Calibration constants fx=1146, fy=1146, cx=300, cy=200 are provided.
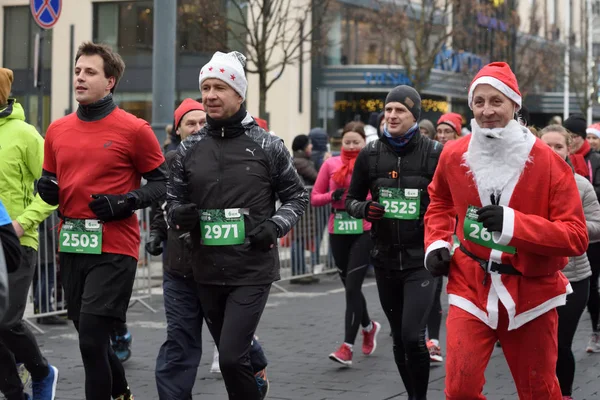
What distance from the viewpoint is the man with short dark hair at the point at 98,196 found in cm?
595

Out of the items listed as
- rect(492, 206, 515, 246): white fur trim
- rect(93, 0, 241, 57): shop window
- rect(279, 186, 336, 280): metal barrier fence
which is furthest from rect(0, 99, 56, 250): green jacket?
rect(93, 0, 241, 57): shop window

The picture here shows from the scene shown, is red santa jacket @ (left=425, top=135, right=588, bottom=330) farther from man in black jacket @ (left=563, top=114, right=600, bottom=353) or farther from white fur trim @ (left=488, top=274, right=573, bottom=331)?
man in black jacket @ (left=563, top=114, right=600, bottom=353)

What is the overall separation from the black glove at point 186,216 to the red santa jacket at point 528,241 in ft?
4.21

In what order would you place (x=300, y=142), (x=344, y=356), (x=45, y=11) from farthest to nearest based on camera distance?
(x=300, y=142)
(x=45, y=11)
(x=344, y=356)

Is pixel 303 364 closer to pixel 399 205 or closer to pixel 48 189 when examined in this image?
pixel 399 205

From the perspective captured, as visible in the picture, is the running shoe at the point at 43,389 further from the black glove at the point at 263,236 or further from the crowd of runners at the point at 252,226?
Answer: the black glove at the point at 263,236

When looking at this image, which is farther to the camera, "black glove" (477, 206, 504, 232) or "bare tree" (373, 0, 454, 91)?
"bare tree" (373, 0, 454, 91)

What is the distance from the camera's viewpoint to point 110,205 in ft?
19.5

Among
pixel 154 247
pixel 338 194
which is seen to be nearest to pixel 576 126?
pixel 338 194

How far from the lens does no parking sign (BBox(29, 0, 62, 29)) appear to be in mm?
12141

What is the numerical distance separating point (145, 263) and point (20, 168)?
20.6 ft

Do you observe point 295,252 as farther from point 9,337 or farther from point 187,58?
point 187,58

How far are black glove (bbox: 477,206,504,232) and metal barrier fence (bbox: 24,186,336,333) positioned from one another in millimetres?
3424

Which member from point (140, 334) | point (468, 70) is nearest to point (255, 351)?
point (140, 334)
